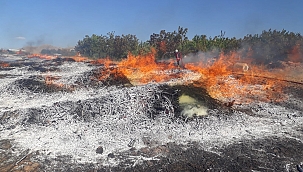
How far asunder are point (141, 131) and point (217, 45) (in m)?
16.3

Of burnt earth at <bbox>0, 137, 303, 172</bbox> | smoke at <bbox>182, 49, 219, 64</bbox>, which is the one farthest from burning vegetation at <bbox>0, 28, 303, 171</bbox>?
smoke at <bbox>182, 49, 219, 64</bbox>

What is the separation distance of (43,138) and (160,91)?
4.83 m

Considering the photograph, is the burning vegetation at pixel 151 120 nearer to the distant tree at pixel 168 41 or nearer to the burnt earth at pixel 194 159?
the burnt earth at pixel 194 159

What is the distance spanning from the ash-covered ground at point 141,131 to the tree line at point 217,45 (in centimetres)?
Result: 1073

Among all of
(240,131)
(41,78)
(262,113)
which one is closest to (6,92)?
(41,78)

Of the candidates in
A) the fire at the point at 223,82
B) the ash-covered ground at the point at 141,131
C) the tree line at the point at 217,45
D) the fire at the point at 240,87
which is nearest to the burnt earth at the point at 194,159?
the ash-covered ground at the point at 141,131

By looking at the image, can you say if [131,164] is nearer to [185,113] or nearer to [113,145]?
[113,145]

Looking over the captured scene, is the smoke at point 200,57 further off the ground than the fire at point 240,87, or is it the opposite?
the smoke at point 200,57

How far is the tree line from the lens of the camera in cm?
2019

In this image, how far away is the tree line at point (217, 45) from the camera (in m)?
20.2

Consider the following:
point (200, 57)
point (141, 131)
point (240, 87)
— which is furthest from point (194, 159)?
point (200, 57)

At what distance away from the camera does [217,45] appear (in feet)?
70.7

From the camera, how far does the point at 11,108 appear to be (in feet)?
29.7

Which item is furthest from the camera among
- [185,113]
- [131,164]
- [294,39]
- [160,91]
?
[294,39]
